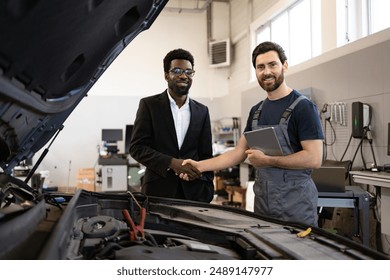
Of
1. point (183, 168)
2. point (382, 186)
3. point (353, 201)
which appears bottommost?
point (353, 201)

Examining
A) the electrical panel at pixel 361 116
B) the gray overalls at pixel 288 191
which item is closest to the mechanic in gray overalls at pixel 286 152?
the gray overalls at pixel 288 191

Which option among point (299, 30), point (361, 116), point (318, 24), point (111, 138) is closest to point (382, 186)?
point (361, 116)

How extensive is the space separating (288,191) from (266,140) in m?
0.20

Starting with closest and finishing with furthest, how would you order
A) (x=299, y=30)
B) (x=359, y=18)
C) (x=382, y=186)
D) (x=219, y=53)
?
(x=382, y=186) → (x=359, y=18) → (x=299, y=30) → (x=219, y=53)

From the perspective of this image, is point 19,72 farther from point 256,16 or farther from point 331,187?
point 256,16

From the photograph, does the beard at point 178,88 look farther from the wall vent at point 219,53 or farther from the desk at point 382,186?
the wall vent at point 219,53

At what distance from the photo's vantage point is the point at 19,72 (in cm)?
69

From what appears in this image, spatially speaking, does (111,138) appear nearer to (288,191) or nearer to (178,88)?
(178,88)

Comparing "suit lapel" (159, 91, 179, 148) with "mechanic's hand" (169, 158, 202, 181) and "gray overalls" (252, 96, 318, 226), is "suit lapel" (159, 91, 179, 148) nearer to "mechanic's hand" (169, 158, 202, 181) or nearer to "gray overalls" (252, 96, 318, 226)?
"mechanic's hand" (169, 158, 202, 181)

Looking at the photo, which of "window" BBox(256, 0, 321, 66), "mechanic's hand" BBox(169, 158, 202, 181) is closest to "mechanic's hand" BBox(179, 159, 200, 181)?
"mechanic's hand" BBox(169, 158, 202, 181)

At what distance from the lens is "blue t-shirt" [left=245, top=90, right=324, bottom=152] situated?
114cm

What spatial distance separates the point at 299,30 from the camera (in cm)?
384
